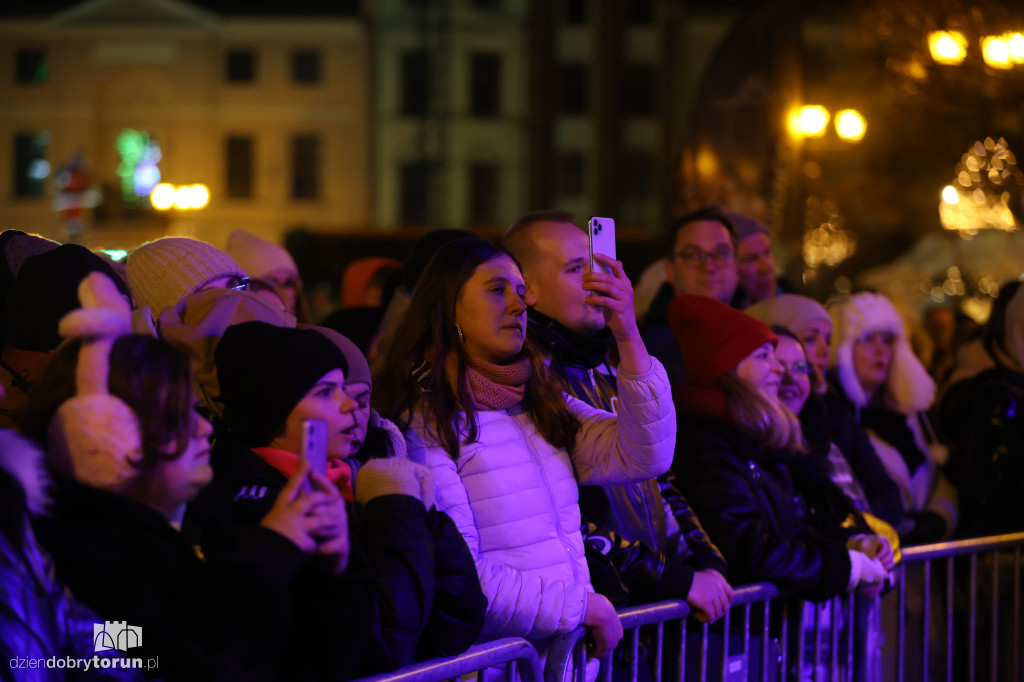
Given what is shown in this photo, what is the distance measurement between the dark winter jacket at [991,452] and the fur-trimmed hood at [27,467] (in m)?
4.55

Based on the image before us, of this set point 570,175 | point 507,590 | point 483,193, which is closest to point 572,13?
point 570,175

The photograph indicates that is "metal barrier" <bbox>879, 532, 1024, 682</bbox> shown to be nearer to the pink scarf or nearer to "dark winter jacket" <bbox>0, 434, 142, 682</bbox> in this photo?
the pink scarf

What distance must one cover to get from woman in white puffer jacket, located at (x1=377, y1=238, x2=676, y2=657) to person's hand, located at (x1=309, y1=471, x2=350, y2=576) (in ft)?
2.67

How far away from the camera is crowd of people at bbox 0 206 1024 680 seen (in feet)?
7.00

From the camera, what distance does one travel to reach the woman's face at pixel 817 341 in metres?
5.18

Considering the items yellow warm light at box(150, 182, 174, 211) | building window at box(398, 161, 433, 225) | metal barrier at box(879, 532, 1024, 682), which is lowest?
metal barrier at box(879, 532, 1024, 682)

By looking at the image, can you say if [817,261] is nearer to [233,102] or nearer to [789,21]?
[789,21]

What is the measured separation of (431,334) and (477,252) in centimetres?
29

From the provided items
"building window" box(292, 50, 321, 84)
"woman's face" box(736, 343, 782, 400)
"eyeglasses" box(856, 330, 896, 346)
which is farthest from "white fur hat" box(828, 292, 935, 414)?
"building window" box(292, 50, 321, 84)

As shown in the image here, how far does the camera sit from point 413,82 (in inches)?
1657

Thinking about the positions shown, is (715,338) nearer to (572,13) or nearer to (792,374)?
(792,374)

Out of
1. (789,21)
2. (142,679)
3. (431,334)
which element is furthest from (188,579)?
(789,21)

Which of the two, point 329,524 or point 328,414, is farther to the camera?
point 328,414

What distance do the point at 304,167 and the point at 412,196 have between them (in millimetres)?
5134
